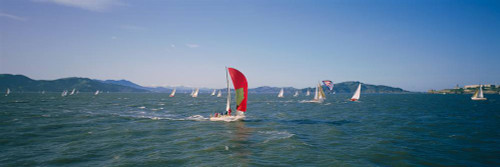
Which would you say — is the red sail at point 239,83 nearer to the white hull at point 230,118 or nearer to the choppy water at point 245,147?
the white hull at point 230,118

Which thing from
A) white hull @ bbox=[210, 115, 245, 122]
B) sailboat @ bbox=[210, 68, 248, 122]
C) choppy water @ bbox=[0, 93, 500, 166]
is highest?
sailboat @ bbox=[210, 68, 248, 122]

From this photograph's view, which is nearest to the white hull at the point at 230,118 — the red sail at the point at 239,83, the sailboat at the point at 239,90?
the sailboat at the point at 239,90

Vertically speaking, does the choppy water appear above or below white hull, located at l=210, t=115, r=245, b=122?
below

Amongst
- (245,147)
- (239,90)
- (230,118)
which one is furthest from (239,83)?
(245,147)

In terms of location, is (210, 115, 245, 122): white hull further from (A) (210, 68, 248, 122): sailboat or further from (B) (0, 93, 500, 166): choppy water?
(B) (0, 93, 500, 166): choppy water

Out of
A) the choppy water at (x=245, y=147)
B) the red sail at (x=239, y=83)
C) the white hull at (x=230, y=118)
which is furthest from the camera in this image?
the white hull at (x=230, y=118)

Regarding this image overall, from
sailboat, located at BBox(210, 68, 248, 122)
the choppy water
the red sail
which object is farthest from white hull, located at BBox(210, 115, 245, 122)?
the choppy water

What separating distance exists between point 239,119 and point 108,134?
1974 cm

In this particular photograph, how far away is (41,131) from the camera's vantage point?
1268 inches

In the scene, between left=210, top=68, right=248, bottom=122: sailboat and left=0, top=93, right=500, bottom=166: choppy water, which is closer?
left=0, top=93, right=500, bottom=166: choppy water

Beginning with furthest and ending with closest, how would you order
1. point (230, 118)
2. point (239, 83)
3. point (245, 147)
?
1. point (230, 118)
2. point (239, 83)
3. point (245, 147)

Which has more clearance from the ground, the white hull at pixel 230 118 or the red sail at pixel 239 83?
the red sail at pixel 239 83

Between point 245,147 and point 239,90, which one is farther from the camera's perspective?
point 239,90

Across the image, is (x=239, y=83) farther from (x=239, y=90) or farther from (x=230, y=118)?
(x=230, y=118)
